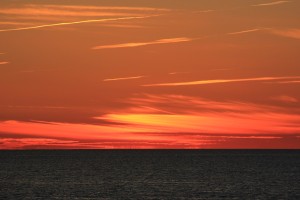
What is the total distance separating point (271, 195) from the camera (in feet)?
425

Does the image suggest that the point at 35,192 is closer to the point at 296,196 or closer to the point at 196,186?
the point at 196,186

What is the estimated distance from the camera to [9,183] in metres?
162

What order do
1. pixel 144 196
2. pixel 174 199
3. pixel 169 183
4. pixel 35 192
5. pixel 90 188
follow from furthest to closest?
1. pixel 169 183
2. pixel 90 188
3. pixel 35 192
4. pixel 144 196
5. pixel 174 199

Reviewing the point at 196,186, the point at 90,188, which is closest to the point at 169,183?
the point at 196,186

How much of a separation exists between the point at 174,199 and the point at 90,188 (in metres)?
32.8

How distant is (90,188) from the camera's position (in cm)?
14575

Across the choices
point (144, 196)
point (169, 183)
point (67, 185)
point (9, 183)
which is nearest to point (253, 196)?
point (144, 196)

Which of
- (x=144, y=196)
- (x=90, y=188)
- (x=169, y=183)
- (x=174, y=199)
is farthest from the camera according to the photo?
(x=169, y=183)

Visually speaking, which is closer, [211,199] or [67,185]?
[211,199]

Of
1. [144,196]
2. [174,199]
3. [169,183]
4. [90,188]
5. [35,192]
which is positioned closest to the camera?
[174,199]

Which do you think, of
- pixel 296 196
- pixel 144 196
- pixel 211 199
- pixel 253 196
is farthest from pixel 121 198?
pixel 296 196

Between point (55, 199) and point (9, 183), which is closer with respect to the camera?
point (55, 199)

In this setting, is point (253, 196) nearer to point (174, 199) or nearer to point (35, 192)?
point (174, 199)

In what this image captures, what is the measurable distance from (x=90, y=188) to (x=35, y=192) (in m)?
15.3
